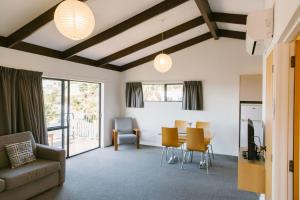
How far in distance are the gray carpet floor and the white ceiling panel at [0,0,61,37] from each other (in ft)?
8.95

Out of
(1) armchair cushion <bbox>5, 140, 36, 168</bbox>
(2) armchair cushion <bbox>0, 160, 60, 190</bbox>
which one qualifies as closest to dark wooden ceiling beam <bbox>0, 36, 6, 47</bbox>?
(1) armchair cushion <bbox>5, 140, 36, 168</bbox>

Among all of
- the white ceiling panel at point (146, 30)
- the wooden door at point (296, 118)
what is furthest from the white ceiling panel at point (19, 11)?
the wooden door at point (296, 118)

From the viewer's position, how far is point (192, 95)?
5.71 meters

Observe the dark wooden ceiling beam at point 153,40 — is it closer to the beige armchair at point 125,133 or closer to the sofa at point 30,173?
the beige armchair at point 125,133

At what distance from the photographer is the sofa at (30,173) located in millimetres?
2787

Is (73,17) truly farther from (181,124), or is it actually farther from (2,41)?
(181,124)

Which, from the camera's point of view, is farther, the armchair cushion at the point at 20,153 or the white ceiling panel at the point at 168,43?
the white ceiling panel at the point at 168,43

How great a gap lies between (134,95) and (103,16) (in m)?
3.19

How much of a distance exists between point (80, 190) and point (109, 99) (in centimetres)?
337

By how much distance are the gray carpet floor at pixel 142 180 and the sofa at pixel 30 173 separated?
0.56 feet

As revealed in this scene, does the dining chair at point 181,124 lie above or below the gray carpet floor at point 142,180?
above

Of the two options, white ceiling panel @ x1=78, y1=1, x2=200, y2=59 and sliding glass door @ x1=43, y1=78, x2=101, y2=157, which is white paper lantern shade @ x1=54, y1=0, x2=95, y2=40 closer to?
white ceiling panel @ x1=78, y1=1, x2=200, y2=59

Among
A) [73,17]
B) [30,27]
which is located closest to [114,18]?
[30,27]

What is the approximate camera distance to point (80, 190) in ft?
11.0
